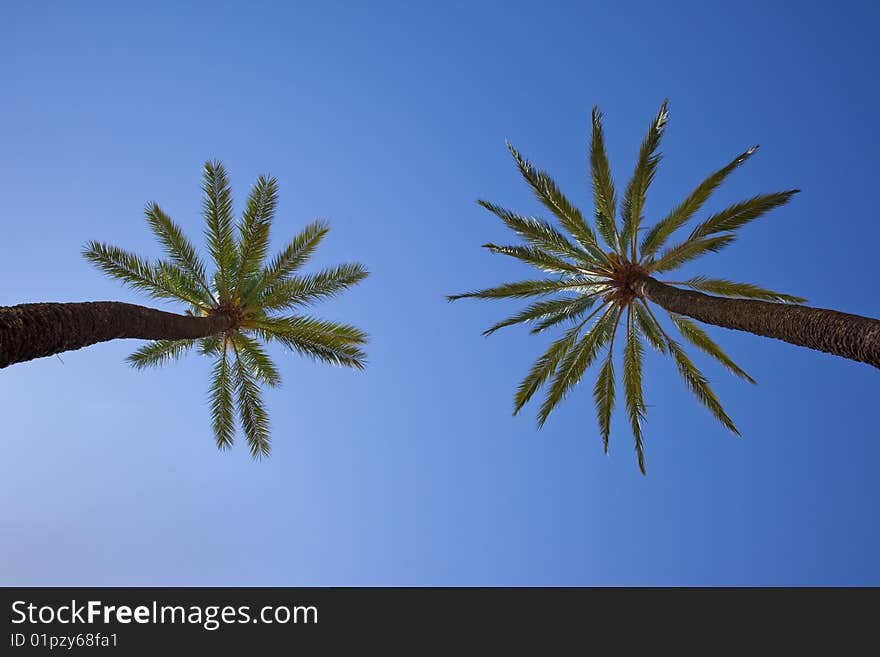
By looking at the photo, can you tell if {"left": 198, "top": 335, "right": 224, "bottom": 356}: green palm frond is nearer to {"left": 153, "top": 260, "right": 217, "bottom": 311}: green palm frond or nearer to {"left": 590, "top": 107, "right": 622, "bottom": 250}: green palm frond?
{"left": 153, "top": 260, "right": 217, "bottom": 311}: green palm frond

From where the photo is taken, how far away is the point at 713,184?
1130 centimetres

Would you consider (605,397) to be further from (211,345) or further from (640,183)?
(211,345)

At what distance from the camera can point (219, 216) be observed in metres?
12.5

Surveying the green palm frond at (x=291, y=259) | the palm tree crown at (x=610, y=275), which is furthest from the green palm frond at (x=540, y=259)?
the green palm frond at (x=291, y=259)

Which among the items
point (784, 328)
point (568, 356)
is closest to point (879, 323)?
point (784, 328)

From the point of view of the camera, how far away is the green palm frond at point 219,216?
1247cm

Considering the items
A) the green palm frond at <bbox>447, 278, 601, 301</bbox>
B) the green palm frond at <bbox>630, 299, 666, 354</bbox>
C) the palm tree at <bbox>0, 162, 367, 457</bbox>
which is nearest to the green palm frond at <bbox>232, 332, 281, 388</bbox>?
the palm tree at <bbox>0, 162, 367, 457</bbox>

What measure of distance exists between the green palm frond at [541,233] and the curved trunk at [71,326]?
6883mm

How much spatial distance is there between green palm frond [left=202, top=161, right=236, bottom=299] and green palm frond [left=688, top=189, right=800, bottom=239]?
31.0 feet

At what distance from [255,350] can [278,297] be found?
148 centimetres

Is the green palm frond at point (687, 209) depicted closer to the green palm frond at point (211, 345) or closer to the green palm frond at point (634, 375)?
the green palm frond at point (634, 375)

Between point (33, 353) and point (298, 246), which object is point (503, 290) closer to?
point (298, 246)

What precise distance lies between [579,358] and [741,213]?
4.34 meters
